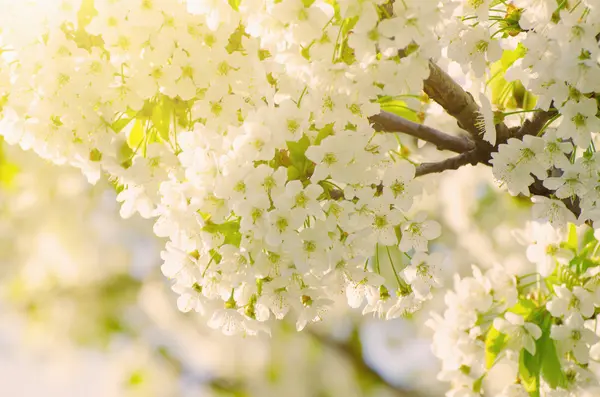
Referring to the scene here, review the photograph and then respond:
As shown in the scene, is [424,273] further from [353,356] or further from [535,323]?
[353,356]

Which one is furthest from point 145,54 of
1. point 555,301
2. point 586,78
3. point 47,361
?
point 47,361

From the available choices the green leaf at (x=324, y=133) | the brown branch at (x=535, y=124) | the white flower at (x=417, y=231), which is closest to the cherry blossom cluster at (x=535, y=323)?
the brown branch at (x=535, y=124)

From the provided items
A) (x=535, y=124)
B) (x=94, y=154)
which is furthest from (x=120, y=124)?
(x=535, y=124)

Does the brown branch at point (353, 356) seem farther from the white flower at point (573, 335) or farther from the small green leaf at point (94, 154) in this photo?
the small green leaf at point (94, 154)

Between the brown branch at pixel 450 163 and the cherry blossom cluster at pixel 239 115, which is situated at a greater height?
the cherry blossom cluster at pixel 239 115

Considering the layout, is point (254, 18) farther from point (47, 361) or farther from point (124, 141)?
point (47, 361)
